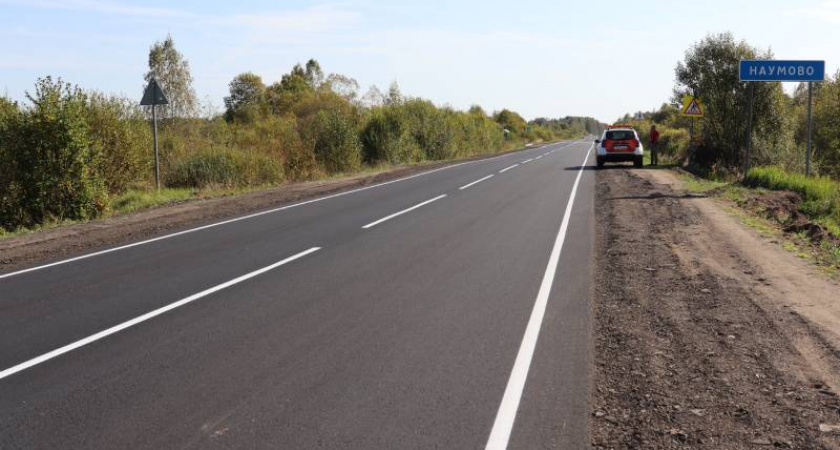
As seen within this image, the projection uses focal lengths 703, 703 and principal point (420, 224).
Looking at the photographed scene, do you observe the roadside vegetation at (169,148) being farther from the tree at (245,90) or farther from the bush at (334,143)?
the tree at (245,90)

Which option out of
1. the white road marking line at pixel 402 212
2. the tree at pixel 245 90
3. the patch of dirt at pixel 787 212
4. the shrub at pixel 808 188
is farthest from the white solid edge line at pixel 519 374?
the tree at pixel 245 90

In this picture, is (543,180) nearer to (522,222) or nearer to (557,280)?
(522,222)

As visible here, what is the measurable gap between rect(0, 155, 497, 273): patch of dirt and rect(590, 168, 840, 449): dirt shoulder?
25.9 feet

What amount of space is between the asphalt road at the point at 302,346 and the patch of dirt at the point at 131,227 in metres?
0.97

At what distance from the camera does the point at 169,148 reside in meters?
24.4

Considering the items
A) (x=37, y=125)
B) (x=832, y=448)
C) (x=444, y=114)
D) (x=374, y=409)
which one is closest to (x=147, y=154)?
(x=37, y=125)

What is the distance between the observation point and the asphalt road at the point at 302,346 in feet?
14.0

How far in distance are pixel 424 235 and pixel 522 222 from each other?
2.51m

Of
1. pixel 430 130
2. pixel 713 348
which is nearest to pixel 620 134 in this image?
pixel 430 130

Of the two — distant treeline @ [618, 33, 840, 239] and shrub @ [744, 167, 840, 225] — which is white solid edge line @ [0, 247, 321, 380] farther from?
distant treeline @ [618, 33, 840, 239]

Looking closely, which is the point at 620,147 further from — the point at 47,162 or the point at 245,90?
the point at 245,90

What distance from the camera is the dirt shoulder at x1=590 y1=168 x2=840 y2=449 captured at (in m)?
4.29

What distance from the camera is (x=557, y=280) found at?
27.9ft

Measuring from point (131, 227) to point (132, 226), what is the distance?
5.8 inches
